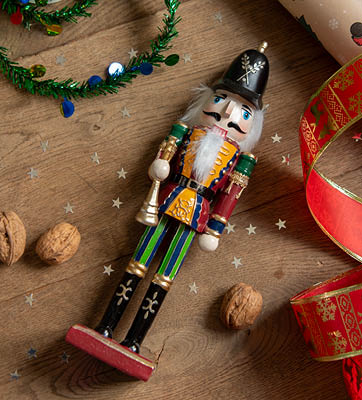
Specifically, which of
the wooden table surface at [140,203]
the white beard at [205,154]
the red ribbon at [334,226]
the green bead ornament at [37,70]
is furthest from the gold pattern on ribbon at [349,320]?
the green bead ornament at [37,70]

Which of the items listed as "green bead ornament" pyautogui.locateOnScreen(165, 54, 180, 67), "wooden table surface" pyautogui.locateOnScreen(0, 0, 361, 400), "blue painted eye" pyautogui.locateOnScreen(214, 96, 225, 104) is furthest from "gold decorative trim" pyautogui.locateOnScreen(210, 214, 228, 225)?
"green bead ornament" pyautogui.locateOnScreen(165, 54, 180, 67)

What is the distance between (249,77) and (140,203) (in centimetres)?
38

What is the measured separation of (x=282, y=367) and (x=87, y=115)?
76 cm

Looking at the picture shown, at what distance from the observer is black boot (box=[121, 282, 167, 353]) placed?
106cm

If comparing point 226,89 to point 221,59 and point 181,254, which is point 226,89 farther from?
point 181,254

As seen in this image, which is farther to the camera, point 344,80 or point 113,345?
point 344,80

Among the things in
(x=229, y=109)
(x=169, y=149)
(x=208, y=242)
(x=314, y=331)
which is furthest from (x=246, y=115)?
(x=314, y=331)

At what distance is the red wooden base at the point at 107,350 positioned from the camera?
3.23 feet

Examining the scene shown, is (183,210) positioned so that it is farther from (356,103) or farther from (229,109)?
(356,103)

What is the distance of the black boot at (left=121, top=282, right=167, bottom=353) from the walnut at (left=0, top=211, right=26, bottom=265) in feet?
1.00

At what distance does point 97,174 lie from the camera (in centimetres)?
117

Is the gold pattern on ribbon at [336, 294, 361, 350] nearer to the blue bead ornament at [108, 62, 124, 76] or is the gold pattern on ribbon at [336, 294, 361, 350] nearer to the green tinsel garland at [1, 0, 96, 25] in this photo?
the blue bead ornament at [108, 62, 124, 76]

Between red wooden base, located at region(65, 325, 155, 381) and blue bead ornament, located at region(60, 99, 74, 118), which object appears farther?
blue bead ornament, located at region(60, 99, 74, 118)

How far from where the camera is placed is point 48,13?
115 centimetres
